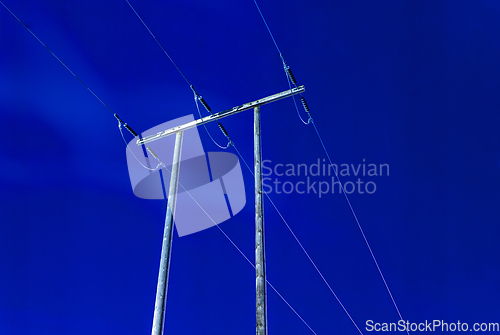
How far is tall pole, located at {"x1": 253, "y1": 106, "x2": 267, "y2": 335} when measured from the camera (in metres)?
5.91

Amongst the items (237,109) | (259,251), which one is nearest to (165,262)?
(259,251)

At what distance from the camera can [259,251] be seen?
21.9 ft

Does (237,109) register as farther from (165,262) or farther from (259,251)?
(165,262)

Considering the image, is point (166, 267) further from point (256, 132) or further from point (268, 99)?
point (268, 99)

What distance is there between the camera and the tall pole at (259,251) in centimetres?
591

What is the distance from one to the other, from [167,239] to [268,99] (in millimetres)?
4631

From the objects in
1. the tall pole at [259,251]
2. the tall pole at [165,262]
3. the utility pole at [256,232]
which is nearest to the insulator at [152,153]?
the utility pole at [256,232]

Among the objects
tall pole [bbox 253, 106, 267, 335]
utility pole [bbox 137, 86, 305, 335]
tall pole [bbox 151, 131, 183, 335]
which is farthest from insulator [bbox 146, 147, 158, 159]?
tall pole [bbox 253, 106, 267, 335]

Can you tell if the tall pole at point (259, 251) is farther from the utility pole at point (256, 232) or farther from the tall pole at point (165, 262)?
the tall pole at point (165, 262)

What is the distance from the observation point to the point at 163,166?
1176cm

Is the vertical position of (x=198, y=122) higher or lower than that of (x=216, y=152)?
lower

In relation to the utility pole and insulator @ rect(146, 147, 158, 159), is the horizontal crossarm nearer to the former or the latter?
the utility pole

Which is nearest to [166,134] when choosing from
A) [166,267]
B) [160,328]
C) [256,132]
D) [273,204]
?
[256,132]

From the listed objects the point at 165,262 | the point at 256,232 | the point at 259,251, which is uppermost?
the point at 256,232
